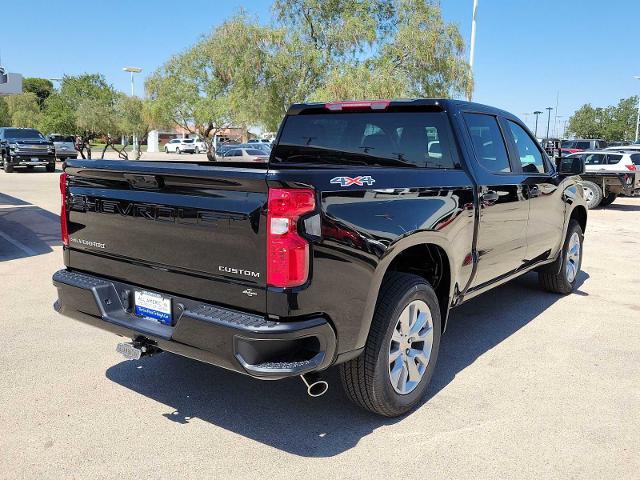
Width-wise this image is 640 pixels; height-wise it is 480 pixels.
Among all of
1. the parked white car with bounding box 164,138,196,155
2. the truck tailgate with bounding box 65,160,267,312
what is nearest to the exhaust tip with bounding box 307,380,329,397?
the truck tailgate with bounding box 65,160,267,312

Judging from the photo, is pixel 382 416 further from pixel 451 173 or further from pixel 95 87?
pixel 95 87

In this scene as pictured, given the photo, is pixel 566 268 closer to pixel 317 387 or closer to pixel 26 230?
pixel 317 387

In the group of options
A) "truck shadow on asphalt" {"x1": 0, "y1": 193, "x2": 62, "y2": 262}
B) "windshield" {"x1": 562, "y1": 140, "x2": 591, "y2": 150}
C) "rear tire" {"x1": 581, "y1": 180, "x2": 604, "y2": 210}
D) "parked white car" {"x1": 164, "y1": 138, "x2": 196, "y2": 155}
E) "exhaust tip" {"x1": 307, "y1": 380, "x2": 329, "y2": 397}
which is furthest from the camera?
"parked white car" {"x1": 164, "y1": 138, "x2": 196, "y2": 155}

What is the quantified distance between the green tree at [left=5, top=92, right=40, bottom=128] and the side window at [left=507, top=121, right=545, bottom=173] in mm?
50476

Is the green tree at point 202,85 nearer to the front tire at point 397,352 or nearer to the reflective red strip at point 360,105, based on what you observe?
the reflective red strip at point 360,105

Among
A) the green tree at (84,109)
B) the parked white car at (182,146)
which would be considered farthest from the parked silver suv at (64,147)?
the parked white car at (182,146)

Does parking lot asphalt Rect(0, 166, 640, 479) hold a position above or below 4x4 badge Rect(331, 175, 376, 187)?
below

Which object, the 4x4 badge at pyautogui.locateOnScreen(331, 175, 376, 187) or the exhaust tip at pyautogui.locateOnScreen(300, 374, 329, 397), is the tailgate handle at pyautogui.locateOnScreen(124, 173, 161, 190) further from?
the exhaust tip at pyautogui.locateOnScreen(300, 374, 329, 397)

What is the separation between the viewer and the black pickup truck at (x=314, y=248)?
2.76 m

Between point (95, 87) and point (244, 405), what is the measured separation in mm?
39992

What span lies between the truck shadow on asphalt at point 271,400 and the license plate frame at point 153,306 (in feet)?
2.35

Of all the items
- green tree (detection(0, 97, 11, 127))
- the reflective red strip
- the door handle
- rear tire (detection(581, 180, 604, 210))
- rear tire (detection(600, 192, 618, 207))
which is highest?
green tree (detection(0, 97, 11, 127))

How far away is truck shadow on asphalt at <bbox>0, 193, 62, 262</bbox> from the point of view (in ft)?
27.7

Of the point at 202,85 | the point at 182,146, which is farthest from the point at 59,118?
the point at 202,85
